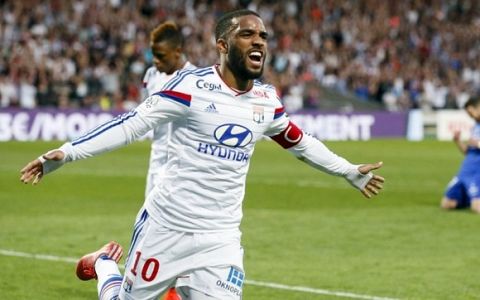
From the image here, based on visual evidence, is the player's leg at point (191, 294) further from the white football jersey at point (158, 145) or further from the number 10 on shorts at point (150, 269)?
the white football jersey at point (158, 145)

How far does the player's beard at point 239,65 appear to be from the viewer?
6445 millimetres

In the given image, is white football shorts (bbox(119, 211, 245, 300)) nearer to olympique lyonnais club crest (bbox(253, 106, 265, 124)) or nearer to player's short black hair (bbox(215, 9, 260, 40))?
olympique lyonnais club crest (bbox(253, 106, 265, 124))

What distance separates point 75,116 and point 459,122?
1397 cm

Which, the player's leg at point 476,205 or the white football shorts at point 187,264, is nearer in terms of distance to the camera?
the white football shorts at point 187,264

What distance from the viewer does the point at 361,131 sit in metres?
36.0

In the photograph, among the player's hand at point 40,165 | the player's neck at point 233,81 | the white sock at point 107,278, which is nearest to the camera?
the player's hand at point 40,165

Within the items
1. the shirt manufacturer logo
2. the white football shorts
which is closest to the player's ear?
the shirt manufacturer logo

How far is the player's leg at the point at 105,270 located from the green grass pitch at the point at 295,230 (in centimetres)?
185

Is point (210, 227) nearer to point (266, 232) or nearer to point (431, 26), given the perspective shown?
point (266, 232)

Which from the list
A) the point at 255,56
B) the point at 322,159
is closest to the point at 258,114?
the point at 255,56

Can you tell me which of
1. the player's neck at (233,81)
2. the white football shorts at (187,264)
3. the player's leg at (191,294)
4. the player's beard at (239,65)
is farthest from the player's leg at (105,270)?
the player's beard at (239,65)

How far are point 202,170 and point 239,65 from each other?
67 cm

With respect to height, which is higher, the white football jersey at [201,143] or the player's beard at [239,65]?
the player's beard at [239,65]

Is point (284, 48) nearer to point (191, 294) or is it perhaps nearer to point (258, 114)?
point (258, 114)
